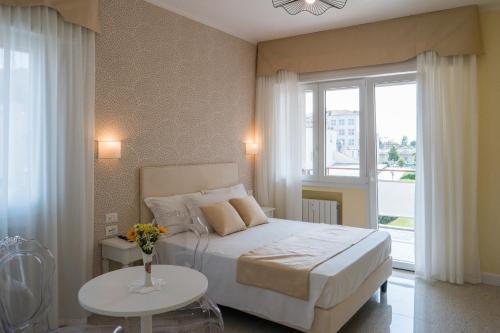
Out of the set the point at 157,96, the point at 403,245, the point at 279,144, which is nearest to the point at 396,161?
the point at 403,245

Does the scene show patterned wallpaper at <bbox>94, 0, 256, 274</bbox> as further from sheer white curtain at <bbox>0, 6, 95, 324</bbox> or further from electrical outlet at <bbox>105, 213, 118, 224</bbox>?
sheer white curtain at <bbox>0, 6, 95, 324</bbox>

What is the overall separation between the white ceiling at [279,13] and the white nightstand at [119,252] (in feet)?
7.47

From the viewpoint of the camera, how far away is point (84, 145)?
2984 millimetres

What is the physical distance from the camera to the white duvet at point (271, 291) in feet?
8.09

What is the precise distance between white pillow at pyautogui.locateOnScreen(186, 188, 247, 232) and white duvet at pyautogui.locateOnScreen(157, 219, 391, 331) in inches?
10.0

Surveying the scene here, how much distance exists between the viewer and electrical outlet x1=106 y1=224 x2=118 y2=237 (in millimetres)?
3248

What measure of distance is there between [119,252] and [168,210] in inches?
25.2

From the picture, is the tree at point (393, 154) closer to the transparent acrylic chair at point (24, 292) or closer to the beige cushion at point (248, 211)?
the beige cushion at point (248, 211)

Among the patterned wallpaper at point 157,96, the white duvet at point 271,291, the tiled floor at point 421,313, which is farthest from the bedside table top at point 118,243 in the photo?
the tiled floor at point 421,313

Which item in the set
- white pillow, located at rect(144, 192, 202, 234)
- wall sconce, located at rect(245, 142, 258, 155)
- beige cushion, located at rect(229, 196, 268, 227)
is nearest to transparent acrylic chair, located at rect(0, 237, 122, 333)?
white pillow, located at rect(144, 192, 202, 234)

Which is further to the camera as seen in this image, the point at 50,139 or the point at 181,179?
the point at 181,179

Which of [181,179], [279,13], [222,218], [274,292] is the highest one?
[279,13]

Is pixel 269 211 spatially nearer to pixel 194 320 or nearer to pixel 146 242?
pixel 194 320

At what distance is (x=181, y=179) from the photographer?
12.8 feet
